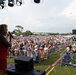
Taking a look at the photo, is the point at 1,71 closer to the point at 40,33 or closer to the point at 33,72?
the point at 33,72

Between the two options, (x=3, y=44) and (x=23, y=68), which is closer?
(x=3, y=44)

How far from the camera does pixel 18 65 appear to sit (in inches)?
268

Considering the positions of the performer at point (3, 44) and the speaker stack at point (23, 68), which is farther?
the speaker stack at point (23, 68)

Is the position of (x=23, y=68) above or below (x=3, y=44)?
below

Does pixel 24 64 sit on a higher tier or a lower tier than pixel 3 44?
lower

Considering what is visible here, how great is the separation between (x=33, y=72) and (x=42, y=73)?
0.90ft

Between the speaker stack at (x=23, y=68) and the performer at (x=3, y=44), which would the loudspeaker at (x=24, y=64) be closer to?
the speaker stack at (x=23, y=68)

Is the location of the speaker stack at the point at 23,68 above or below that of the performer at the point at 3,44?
below

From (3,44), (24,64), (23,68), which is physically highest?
(3,44)

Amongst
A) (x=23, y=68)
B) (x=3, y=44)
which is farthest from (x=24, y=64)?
(x=3, y=44)

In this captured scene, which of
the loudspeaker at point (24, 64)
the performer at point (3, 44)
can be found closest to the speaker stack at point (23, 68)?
the loudspeaker at point (24, 64)

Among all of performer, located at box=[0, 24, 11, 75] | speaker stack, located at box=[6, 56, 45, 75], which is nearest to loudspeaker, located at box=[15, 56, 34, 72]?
speaker stack, located at box=[6, 56, 45, 75]

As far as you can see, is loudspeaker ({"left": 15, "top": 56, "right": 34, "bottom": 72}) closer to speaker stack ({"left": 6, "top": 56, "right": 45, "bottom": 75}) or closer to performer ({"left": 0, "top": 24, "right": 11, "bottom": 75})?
speaker stack ({"left": 6, "top": 56, "right": 45, "bottom": 75})

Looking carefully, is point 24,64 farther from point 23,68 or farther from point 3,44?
point 3,44
